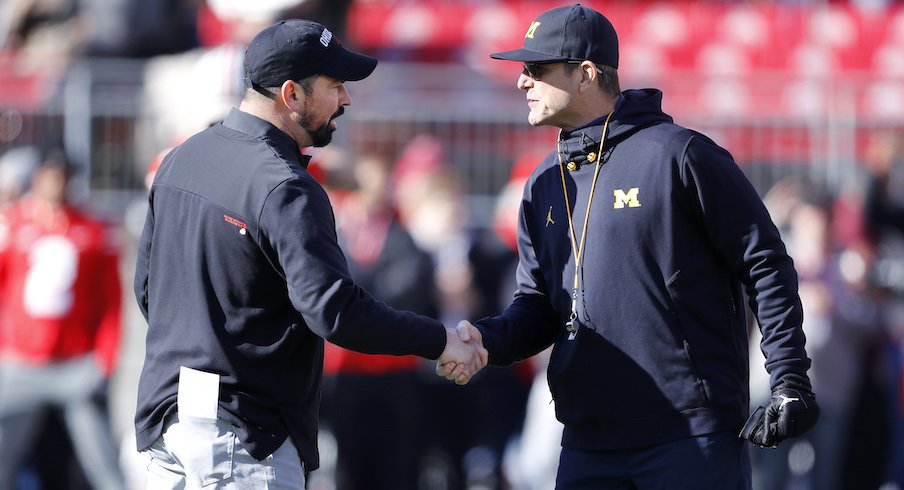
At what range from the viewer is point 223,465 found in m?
4.39

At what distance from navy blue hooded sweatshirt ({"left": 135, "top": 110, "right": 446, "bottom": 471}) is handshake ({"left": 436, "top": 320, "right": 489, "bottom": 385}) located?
0.37 feet

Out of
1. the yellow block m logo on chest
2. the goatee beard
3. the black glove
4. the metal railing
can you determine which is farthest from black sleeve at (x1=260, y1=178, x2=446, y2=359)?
the metal railing

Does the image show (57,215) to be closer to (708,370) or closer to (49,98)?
(49,98)

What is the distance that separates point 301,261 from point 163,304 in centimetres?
61

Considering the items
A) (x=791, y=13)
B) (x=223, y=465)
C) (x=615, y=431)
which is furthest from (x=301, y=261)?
(x=791, y=13)

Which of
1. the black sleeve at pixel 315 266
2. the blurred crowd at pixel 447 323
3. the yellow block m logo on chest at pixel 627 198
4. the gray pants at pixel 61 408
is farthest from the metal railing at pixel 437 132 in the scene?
the black sleeve at pixel 315 266

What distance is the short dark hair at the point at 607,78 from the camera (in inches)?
193

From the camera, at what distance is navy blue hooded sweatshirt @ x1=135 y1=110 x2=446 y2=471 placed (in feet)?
14.1

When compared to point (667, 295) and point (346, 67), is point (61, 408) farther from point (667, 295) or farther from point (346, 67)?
point (667, 295)

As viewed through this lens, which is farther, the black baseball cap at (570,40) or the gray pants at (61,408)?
the gray pants at (61,408)

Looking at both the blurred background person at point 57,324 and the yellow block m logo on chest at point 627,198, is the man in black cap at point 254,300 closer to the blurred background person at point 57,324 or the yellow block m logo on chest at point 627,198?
the yellow block m logo on chest at point 627,198

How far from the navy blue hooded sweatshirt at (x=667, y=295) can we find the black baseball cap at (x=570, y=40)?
256 mm

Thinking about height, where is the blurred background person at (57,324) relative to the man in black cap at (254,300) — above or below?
below

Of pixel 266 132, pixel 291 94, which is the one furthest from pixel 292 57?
pixel 266 132
